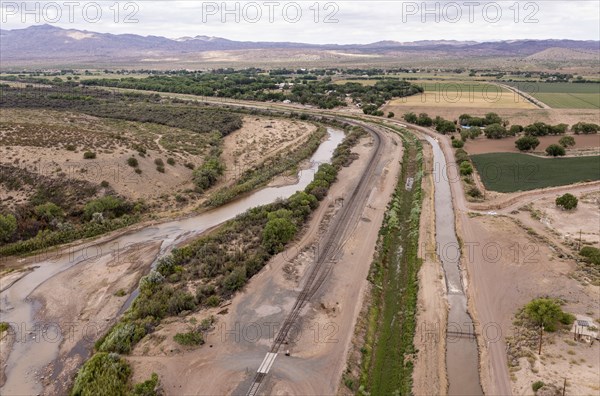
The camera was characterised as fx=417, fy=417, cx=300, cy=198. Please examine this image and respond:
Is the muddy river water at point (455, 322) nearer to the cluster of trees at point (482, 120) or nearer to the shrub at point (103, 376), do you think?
the shrub at point (103, 376)

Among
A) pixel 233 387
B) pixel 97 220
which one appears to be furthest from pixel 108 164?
pixel 233 387

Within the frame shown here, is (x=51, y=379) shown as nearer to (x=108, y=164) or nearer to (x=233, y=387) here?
(x=233, y=387)

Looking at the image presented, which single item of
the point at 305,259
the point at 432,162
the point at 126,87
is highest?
the point at 126,87

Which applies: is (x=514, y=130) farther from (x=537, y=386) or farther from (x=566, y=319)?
(x=537, y=386)

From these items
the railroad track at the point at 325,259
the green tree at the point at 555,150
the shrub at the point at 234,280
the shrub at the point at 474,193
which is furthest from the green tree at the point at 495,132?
the shrub at the point at 234,280

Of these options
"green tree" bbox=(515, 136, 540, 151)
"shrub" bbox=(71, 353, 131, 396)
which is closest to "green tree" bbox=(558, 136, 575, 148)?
"green tree" bbox=(515, 136, 540, 151)
